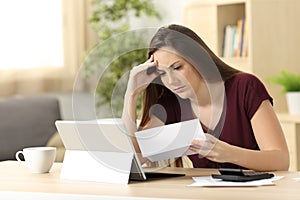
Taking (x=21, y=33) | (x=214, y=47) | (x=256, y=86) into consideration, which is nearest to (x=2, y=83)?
(x=21, y=33)

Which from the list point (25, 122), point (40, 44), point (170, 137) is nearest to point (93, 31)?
point (40, 44)

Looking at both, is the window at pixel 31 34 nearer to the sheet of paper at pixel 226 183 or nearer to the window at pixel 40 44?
the window at pixel 40 44

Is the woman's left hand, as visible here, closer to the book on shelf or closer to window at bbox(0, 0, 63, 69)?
the book on shelf

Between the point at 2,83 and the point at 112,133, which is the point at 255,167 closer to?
the point at 112,133

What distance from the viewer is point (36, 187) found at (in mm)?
1774

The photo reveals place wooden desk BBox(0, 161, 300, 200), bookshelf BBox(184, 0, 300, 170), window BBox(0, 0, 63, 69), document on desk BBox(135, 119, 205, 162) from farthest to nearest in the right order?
window BBox(0, 0, 63, 69)
bookshelf BBox(184, 0, 300, 170)
document on desk BBox(135, 119, 205, 162)
wooden desk BBox(0, 161, 300, 200)

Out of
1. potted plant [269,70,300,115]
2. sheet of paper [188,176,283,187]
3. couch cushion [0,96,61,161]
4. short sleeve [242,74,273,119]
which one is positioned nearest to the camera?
sheet of paper [188,176,283,187]

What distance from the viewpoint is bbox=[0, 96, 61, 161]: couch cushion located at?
4254 mm

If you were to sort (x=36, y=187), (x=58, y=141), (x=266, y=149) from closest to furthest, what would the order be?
(x=36, y=187) → (x=266, y=149) → (x=58, y=141)

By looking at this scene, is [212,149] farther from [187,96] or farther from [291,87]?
[291,87]

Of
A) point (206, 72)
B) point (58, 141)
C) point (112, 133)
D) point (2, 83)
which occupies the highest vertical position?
point (206, 72)

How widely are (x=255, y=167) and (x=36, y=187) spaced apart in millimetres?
649

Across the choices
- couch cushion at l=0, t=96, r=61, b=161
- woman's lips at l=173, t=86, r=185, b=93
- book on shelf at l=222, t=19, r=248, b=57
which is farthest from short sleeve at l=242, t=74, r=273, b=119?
couch cushion at l=0, t=96, r=61, b=161

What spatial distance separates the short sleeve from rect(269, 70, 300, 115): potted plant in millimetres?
1665
